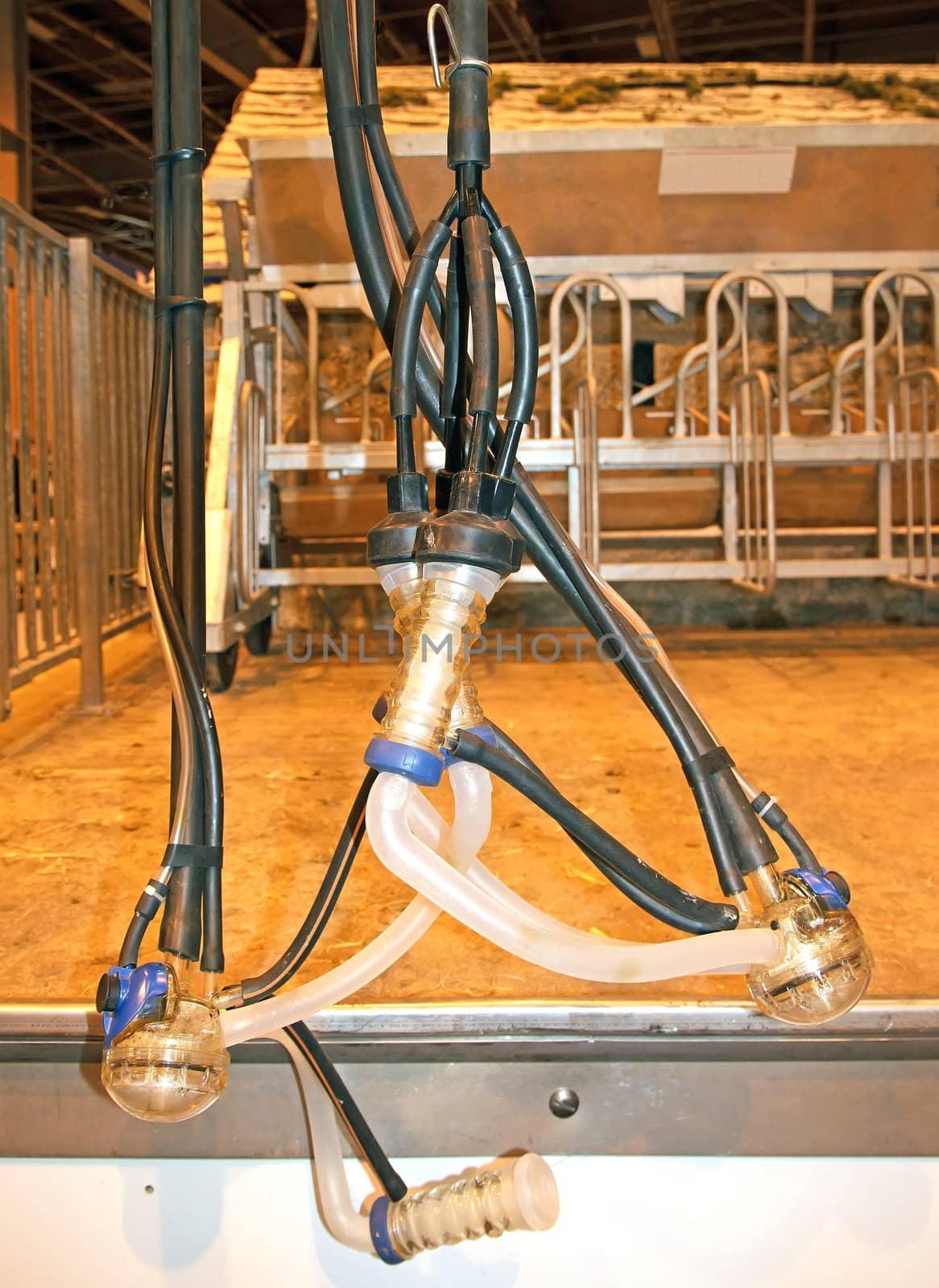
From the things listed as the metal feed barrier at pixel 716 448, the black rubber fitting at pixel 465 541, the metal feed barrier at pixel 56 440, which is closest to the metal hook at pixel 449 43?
the black rubber fitting at pixel 465 541

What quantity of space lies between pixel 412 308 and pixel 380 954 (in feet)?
1.37

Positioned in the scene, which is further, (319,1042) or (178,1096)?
(319,1042)

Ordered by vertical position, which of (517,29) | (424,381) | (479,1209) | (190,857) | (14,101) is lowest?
(479,1209)

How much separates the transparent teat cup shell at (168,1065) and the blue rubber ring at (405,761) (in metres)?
0.20

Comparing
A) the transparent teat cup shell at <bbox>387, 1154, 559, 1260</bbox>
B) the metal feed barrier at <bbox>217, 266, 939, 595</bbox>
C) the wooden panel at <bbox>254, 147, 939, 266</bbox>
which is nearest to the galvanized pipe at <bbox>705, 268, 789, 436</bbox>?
the metal feed barrier at <bbox>217, 266, 939, 595</bbox>

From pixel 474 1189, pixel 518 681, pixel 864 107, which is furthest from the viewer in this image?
pixel 864 107

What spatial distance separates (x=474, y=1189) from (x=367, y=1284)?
0.20 m

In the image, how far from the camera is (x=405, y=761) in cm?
53

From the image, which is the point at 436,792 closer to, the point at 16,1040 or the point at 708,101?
the point at 16,1040

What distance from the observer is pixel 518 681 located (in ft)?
8.32

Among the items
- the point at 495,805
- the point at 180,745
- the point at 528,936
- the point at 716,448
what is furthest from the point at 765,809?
the point at 716,448

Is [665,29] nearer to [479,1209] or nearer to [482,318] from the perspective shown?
[482,318]

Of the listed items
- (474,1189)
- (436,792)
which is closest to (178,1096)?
(474,1189)

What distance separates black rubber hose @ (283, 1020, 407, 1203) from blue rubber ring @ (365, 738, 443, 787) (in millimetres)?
301
